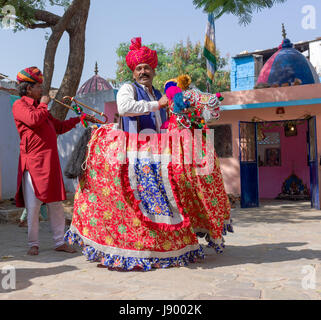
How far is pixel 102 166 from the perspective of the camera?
143 inches

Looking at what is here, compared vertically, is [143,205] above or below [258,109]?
below

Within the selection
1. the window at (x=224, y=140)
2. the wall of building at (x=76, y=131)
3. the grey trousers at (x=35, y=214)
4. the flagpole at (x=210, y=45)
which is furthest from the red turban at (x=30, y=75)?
the window at (x=224, y=140)

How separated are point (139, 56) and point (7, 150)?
21.0ft

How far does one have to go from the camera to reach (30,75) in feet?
13.8

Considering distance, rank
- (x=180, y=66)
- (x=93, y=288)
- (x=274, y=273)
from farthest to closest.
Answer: (x=180, y=66) → (x=274, y=273) → (x=93, y=288)

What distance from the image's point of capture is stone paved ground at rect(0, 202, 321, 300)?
8.91 ft

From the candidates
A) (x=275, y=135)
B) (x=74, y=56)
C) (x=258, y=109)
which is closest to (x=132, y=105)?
(x=74, y=56)

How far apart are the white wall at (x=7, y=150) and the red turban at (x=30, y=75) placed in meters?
5.23

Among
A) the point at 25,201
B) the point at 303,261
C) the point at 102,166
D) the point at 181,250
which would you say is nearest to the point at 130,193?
the point at 102,166

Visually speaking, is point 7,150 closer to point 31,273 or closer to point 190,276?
point 31,273

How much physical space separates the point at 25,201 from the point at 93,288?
1718mm

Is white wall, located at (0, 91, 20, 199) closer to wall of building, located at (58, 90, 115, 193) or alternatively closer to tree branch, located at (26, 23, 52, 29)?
tree branch, located at (26, 23, 52, 29)

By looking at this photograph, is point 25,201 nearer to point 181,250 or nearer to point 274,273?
point 181,250

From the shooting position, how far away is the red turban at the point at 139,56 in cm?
377
